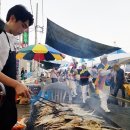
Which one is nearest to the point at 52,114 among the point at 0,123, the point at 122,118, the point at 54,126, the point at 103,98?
the point at 54,126

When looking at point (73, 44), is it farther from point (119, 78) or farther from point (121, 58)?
point (121, 58)

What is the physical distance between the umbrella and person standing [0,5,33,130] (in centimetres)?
1038

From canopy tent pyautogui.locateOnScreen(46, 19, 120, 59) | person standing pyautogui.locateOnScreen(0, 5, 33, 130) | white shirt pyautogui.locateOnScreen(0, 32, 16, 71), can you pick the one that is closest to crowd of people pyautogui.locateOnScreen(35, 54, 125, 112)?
canopy tent pyautogui.locateOnScreen(46, 19, 120, 59)

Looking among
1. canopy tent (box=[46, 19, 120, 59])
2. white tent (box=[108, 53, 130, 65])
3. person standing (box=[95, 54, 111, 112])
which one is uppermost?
white tent (box=[108, 53, 130, 65])

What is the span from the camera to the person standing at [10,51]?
270 centimetres

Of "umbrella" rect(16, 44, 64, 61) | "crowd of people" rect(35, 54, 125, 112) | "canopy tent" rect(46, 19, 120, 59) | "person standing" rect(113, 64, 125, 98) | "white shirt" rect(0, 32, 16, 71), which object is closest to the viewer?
"white shirt" rect(0, 32, 16, 71)

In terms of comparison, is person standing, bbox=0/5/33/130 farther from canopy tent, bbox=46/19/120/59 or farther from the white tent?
the white tent

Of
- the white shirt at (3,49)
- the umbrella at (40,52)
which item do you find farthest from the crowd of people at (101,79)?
the white shirt at (3,49)

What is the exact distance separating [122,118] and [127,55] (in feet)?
44.7

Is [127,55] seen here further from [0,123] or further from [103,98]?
[0,123]

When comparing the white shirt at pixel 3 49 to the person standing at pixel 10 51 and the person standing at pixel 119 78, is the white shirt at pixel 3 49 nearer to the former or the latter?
the person standing at pixel 10 51

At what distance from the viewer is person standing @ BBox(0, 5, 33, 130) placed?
2699mm

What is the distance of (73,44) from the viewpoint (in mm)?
9430

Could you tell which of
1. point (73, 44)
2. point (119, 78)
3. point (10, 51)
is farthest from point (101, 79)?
point (10, 51)
